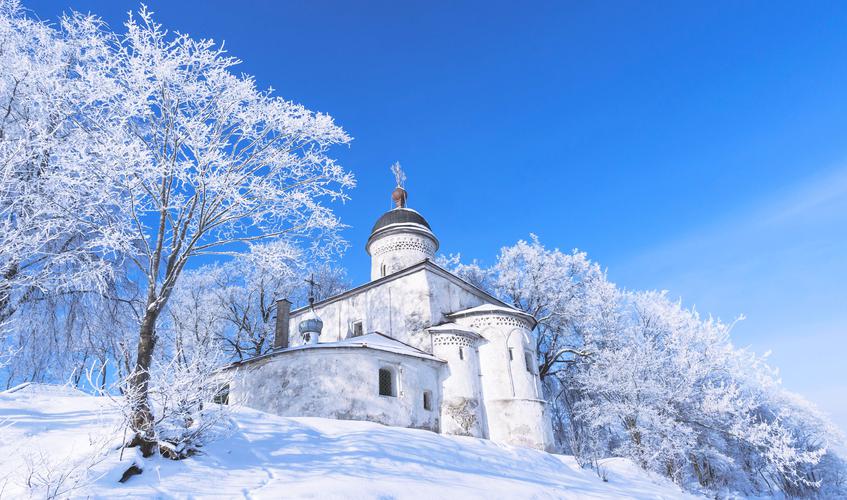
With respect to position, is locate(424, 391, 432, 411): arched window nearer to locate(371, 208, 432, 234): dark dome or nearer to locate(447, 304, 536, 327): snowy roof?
locate(447, 304, 536, 327): snowy roof

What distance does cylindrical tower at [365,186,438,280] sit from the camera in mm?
24547

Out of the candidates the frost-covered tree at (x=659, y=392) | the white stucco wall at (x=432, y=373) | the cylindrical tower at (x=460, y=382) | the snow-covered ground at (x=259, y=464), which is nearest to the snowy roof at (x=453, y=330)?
the cylindrical tower at (x=460, y=382)

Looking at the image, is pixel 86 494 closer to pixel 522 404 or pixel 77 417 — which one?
pixel 77 417

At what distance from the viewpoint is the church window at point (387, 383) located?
54.6 feet

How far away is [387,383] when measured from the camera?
55.3 feet

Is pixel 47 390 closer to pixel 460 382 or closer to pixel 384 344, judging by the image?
pixel 384 344

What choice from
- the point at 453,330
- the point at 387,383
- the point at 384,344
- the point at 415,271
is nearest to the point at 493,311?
the point at 453,330

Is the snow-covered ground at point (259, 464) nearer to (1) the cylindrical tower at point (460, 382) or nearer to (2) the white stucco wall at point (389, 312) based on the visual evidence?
(1) the cylindrical tower at point (460, 382)

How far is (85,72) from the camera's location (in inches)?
332

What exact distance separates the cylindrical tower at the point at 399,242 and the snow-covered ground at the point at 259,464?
14.4m

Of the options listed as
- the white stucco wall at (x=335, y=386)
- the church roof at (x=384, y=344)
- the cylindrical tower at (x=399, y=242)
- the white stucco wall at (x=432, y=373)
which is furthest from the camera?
the cylindrical tower at (x=399, y=242)

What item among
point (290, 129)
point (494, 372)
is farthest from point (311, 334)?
point (290, 129)

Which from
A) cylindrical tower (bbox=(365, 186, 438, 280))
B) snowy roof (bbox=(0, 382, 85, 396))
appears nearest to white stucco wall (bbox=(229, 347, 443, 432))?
snowy roof (bbox=(0, 382, 85, 396))

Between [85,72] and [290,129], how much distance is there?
12.1 feet
